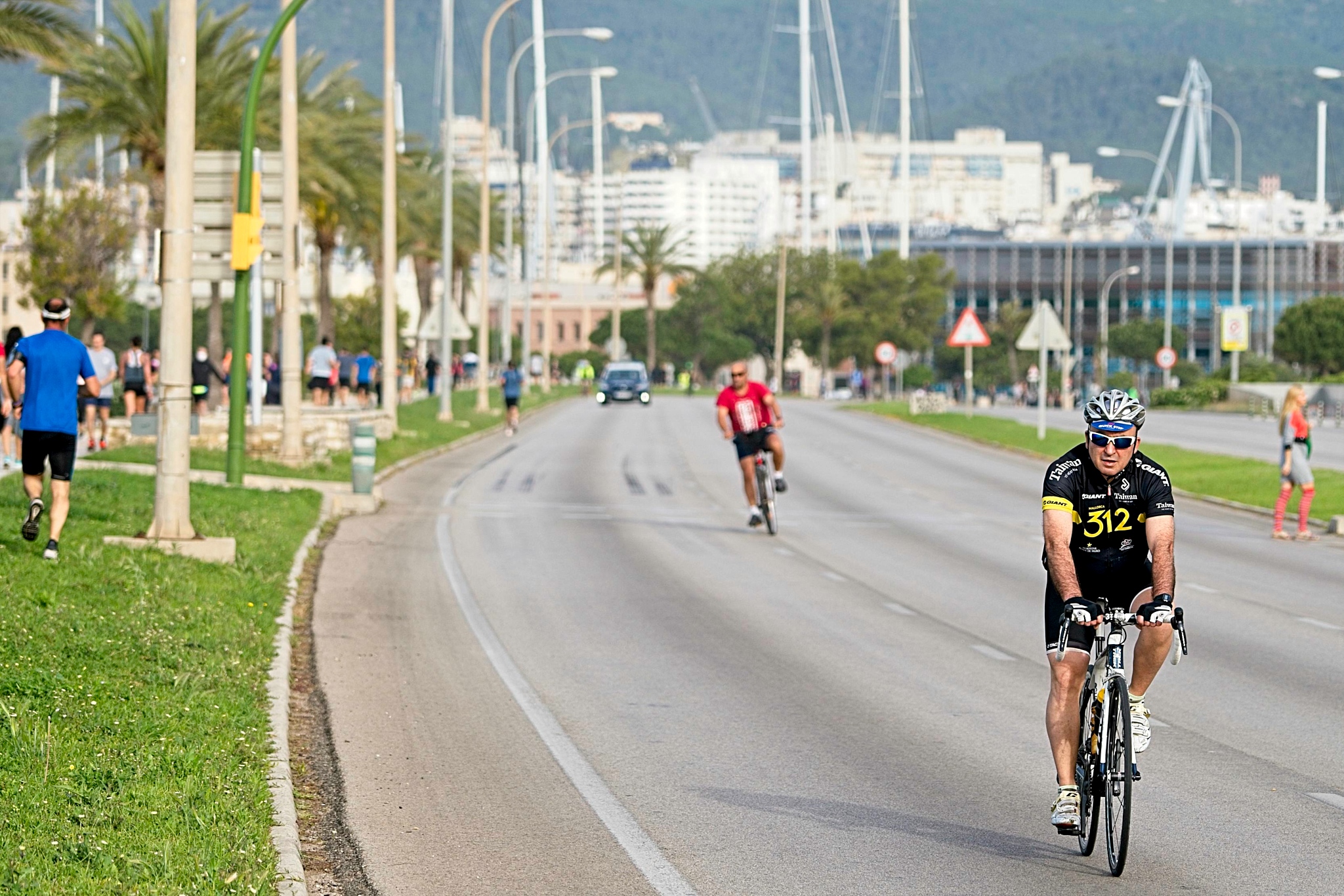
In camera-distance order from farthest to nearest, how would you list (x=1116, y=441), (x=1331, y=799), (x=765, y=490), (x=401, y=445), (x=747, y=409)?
(x=401, y=445)
(x=765, y=490)
(x=747, y=409)
(x=1331, y=799)
(x=1116, y=441)

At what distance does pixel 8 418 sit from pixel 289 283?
426cm

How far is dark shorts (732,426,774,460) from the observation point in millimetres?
21578

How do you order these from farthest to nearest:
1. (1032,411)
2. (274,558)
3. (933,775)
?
(1032,411) < (274,558) < (933,775)

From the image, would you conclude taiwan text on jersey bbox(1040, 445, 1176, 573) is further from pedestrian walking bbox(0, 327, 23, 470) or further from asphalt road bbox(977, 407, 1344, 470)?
asphalt road bbox(977, 407, 1344, 470)

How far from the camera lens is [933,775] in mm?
8930

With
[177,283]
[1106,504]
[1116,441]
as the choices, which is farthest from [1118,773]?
[177,283]

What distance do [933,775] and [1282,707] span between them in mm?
3057

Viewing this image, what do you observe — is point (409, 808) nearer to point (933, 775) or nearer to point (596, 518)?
point (933, 775)

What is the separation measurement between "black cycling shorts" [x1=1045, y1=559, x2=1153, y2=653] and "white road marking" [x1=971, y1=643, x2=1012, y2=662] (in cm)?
541

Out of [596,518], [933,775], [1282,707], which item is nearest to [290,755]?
[933,775]

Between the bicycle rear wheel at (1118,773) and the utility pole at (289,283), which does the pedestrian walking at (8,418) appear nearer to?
the utility pole at (289,283)

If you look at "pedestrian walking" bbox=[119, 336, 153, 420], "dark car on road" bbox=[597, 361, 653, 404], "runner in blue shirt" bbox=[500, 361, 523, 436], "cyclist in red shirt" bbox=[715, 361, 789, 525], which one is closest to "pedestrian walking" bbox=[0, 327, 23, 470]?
"pedestrian walking" bbox=[119, 336, 153, 420]

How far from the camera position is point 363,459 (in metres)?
23.8

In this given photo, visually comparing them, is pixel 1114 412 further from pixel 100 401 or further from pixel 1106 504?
pixel 100 401
